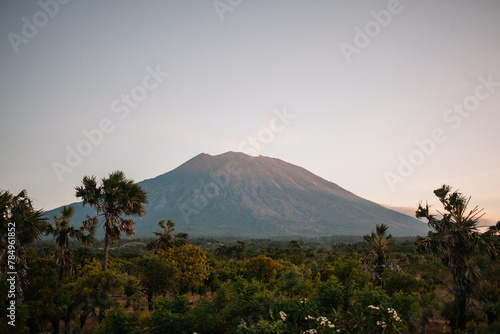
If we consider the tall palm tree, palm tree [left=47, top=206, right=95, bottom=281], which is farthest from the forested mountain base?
the tall palm tree

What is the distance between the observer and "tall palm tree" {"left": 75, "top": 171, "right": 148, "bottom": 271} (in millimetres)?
21344

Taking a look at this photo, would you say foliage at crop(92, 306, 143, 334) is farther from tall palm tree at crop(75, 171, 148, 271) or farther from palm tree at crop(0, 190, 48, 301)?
tall palm tree at crop(75, 171, 148, 271)

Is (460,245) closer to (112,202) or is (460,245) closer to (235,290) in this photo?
(235,290)

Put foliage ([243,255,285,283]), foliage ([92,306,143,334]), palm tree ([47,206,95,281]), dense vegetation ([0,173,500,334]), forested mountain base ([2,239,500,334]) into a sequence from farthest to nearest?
foliage ([243,255,285,283]) → palm tree ([47,206,95,281]) → foliage ([92,306,143,334]) → dense vegetation ([0,173,500,334]) → forested mountain base ([2,239,500,334])

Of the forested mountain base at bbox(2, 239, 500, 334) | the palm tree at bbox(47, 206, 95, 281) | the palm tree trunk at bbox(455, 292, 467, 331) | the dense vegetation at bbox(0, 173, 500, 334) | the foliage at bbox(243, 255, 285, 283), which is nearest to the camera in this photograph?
the forested mountain base at bbox(2, 239, 500, 334)

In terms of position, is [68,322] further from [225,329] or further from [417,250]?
[417,250]

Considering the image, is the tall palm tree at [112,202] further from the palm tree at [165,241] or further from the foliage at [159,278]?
the palm tree at [165,241]

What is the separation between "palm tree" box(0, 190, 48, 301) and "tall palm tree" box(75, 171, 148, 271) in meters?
6.82

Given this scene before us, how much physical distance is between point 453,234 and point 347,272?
26.7 feet

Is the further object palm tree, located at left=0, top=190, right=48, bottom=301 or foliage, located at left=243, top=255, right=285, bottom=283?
foliage, located at left=243, top=255, right=285, bottom=283

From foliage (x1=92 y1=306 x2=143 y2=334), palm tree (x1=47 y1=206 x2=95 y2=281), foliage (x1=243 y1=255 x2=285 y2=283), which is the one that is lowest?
foliage (x1=243 y1=255 x2=285 y2=283)

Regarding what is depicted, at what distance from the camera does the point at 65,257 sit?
18750 mm

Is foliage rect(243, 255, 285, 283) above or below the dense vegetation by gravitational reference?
below

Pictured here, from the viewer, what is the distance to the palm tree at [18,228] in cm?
1295
